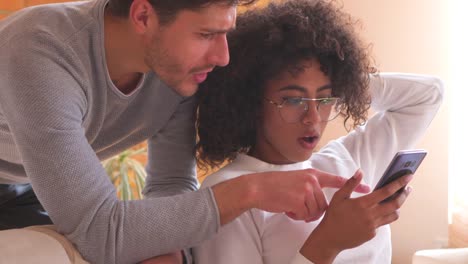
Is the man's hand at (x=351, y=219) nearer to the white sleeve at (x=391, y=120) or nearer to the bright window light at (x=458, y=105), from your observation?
the white sleeve at (x=391, y=120)

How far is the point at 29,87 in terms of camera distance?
1161mm

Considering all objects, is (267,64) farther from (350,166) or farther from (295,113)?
(350,166)

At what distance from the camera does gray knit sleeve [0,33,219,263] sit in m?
1.12

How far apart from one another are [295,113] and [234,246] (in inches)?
13.2

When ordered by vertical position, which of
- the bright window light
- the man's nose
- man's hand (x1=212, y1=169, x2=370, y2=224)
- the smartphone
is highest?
the man's nose

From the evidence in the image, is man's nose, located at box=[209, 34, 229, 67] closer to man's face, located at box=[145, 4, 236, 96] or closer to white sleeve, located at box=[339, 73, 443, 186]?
man's face, located at box=[145, 4, 236, 96]

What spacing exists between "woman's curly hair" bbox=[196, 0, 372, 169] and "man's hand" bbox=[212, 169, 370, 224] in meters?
0.33

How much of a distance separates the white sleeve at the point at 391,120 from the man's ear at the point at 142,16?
0.65 meters

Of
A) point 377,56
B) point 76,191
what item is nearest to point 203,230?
point 76,191

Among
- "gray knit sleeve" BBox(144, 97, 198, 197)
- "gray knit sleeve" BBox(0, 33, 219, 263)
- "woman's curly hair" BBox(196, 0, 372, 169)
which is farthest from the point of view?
"gray knit sleeve" BBox(144, 97, 198, 197)

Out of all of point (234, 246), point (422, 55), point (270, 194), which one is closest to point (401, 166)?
point (270, 194)

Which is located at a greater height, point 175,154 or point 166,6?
point 166,6

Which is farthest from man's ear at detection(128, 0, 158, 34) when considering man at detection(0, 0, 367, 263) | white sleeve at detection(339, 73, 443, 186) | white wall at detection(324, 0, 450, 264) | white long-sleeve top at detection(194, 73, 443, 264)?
white wall at detection(324, 0, 450, 264)

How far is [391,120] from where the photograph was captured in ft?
5.79
